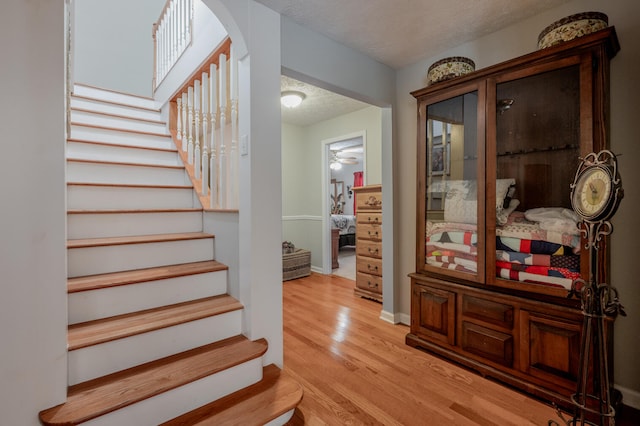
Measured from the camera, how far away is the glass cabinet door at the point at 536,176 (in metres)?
1.74

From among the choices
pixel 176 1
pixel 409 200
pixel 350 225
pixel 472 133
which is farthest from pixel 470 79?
pixel 350 225

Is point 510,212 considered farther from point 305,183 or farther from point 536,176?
point 305,183

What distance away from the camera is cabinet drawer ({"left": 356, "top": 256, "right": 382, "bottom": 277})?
3627mm

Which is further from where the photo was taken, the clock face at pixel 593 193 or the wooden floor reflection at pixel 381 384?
the wooden floor reflection at pixel 381 384

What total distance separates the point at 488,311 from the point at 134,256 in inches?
95.7

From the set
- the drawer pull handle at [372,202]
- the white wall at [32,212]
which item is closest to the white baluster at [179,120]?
the white wall at [32,212]

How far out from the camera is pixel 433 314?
7.54ft

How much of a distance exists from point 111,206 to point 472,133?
287 cm

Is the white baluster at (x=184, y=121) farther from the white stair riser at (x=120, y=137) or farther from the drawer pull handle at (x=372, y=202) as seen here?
the drawer pull handle at (x=372, y=202)

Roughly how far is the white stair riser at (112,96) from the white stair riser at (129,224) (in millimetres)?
2122

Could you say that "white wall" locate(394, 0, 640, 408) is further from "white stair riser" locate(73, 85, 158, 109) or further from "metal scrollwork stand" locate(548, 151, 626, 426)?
"white stair riser" locate(73, 85, 158, 109)

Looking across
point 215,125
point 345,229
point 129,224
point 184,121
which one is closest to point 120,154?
point 184,121

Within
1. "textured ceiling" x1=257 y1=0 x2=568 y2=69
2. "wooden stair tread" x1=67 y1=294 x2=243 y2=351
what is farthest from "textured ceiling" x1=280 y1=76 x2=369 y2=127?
"wooden stair tread" x1=67 y1=294 x2=243 y2=351

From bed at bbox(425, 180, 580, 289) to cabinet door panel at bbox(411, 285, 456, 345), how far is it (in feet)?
0.77
